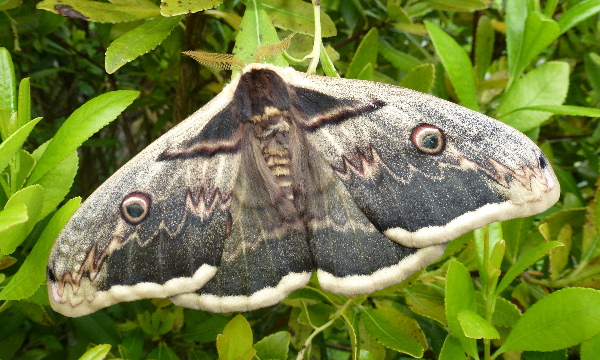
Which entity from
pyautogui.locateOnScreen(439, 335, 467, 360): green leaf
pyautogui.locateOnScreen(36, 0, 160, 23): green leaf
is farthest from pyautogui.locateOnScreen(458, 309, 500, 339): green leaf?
pyautogui.locateOnScreen(36, 0, 160, 23): green leaf

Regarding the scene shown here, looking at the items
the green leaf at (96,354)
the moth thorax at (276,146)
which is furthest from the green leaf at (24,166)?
the moth thorax at (276,146)

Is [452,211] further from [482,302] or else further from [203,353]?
[203,353]

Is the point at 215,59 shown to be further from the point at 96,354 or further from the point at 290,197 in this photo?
the point at 96,354

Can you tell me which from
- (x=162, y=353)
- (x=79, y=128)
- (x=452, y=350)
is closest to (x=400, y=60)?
(x=452, y=350)

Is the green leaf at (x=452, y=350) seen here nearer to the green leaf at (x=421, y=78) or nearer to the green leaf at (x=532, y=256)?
the green leaf at (x=532, y=256)

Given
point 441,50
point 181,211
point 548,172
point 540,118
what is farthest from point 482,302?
point 181,211
